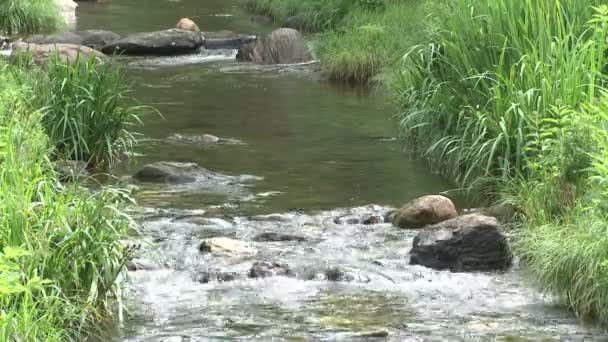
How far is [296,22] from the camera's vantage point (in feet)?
78.0

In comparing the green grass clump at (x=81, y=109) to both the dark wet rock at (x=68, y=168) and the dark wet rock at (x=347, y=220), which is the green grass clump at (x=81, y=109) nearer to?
the dark wet rock at (x=68, y=168)

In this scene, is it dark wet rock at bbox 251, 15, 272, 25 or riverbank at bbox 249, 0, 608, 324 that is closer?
riverbank at bbox 249, 0, 608, 324

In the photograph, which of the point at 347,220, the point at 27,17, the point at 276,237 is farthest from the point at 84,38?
the point at 276,237

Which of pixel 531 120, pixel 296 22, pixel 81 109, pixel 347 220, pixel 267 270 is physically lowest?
pixel 296 22

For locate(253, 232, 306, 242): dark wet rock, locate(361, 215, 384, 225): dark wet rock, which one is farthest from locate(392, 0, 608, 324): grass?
locate(253, 232, 306, 242): dark wet rock

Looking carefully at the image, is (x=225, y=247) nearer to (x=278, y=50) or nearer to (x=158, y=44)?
(x=278, y=50)

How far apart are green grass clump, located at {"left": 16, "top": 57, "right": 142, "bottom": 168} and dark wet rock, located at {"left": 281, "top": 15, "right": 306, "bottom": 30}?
40.3 ft

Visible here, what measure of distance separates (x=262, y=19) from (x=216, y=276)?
19.0m

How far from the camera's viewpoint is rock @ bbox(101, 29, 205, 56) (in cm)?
2082

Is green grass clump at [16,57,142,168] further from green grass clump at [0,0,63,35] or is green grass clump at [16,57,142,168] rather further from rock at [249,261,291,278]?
green grass clump at [0,0,63,35]

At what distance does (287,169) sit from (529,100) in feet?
10.5

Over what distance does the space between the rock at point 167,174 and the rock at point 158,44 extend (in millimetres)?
9843

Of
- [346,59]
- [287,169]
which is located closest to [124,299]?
[287,169]

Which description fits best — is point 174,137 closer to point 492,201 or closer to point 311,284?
point 492,201
